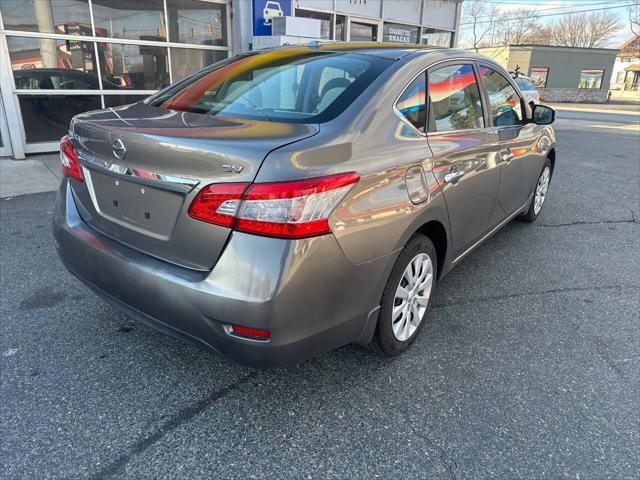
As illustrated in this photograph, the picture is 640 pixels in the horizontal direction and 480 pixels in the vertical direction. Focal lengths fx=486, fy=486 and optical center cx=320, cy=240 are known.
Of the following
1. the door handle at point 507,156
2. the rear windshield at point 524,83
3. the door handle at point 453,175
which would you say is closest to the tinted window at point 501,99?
the door handle at point 507,156

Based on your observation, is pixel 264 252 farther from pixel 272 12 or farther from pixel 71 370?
pixel 272 12

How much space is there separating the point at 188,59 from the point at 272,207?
337 inches

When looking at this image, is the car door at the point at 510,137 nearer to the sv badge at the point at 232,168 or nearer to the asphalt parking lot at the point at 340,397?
the asphalt parking lot at the point at 340,397

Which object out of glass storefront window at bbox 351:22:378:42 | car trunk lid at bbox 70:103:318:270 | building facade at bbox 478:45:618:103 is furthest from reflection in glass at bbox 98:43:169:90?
building facade at bbox 478:45:618:103

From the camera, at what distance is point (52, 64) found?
25.9 ft

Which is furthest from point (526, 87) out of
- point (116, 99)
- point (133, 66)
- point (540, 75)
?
point (540, 75)

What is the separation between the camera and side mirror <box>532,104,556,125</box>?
4.23 m

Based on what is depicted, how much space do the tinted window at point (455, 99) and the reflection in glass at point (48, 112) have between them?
7124 millimetres

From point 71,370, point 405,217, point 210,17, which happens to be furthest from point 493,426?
point 210,17

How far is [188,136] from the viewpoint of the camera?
2.06 meters

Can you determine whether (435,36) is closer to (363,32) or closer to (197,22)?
(363,32)

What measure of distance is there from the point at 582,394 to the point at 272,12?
8549 millimetres

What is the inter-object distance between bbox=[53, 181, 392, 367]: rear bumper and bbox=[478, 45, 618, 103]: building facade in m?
40.3

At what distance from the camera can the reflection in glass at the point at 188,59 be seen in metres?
9.22
